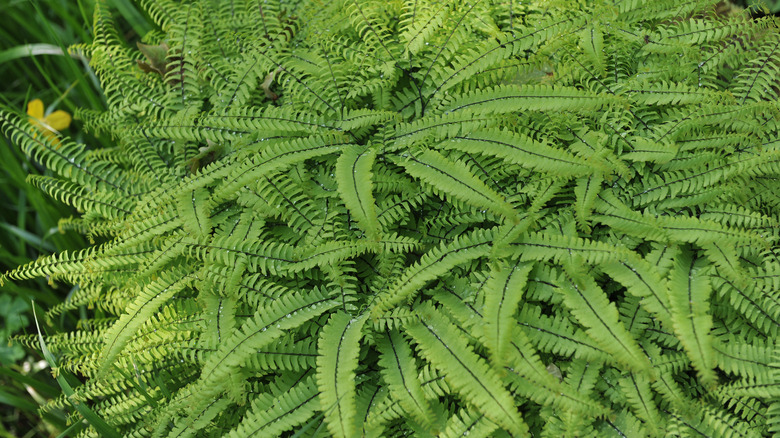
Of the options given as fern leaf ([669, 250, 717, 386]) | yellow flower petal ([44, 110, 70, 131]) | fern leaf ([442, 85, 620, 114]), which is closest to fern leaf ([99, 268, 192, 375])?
fern leaf ([442, 85, 620, 114])

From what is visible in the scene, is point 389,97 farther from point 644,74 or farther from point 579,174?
point 644,74

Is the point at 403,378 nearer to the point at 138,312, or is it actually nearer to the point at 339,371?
the point at 339,371

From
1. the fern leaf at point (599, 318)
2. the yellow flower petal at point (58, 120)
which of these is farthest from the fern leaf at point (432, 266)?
the yellow flower petal at point (58, 120)

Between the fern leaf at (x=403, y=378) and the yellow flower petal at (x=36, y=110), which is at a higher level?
the yellow flower petal at (x=36, y=110)

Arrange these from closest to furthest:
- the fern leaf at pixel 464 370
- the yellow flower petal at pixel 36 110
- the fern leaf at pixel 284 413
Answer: the fern leaf at pixel 464 370 → the fern leaf at pixel 284 413 → the yellow flower petal at pixel 36 110

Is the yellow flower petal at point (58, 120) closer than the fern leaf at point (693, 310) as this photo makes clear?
No

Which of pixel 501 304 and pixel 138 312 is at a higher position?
pixel 138 312

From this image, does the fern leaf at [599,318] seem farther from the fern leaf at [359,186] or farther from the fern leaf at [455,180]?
the fern leaf at [359,186]

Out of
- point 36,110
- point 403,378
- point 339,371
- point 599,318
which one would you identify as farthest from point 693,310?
point 36,110

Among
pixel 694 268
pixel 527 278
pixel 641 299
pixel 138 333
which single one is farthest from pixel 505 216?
pixel 138 333
